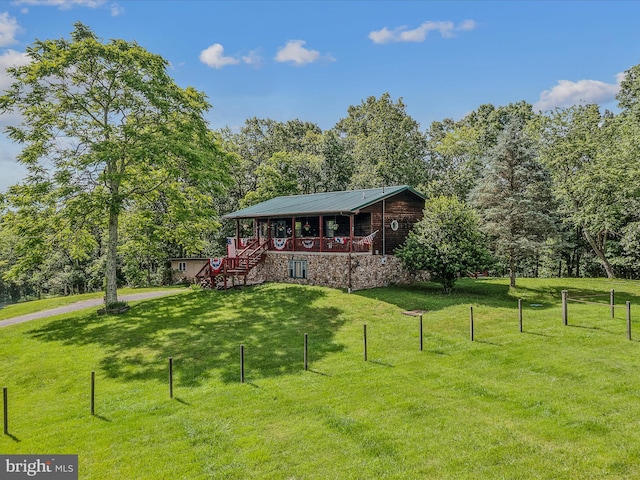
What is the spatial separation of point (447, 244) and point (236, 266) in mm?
13112

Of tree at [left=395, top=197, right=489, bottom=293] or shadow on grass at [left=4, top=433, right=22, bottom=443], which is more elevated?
tree at [left=395, top=197, right=489, bottom=293]

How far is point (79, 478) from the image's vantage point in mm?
6934

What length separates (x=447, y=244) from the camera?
2106 centimetres

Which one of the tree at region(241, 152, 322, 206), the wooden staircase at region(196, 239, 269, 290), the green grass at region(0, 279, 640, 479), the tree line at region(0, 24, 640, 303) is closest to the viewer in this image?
the green grass at region(0, 279, 640, 479)

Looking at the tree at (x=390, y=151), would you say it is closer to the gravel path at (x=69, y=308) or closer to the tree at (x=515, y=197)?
the tree at (x=515, y=197)

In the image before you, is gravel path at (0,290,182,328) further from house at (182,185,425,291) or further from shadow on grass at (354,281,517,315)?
shadow on grass at (354,281,517,315)

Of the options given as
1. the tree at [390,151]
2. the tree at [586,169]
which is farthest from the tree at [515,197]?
the tree at [390,151]

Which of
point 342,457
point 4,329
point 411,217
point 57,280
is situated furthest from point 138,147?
point 57,280

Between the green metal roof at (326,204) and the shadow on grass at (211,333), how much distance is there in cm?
471

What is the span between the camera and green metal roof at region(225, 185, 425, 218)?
76.1 ft

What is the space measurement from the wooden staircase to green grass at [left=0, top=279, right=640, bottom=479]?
7.04 metres

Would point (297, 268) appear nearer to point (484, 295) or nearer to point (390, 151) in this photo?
point (484, 295)

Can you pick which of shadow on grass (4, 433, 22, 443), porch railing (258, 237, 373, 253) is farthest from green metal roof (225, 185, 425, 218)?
shadow on grass (4, 433, 22, 443)

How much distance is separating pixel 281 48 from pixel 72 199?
1568 cm
